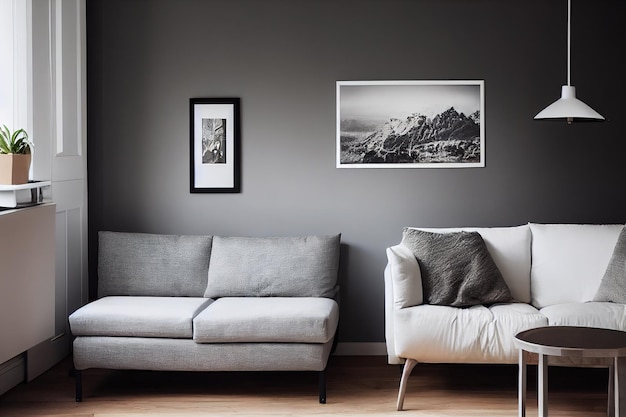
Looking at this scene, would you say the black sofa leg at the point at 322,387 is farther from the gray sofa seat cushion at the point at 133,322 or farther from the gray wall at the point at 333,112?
the gray wall at the point at 333,112

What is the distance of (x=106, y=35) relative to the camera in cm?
514

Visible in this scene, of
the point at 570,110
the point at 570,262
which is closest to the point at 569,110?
the point at 570,110

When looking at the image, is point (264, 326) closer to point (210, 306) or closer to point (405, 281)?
point (210, 306)

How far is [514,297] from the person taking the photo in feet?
15.3

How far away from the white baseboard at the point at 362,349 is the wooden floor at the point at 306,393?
0.66ft

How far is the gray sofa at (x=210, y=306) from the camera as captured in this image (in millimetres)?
4164

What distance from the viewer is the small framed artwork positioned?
5105 millimetres

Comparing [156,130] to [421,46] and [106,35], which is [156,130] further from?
[421,46]

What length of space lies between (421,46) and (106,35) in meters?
2.05

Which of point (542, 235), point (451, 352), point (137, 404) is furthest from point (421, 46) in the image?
point (137, 404)

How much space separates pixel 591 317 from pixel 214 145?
99.2 inches

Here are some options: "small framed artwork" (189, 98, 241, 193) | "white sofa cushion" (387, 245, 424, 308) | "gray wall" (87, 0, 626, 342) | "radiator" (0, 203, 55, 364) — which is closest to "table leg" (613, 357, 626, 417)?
"white sofa cushion" (387, 245, 424, 308)

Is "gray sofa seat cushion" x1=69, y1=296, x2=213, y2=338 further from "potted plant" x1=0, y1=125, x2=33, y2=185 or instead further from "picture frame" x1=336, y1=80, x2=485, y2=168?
"picture frame" x1=336, y1=80, x2=485, y2=168

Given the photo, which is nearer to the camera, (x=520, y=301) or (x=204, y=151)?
(x=520, y=301)
